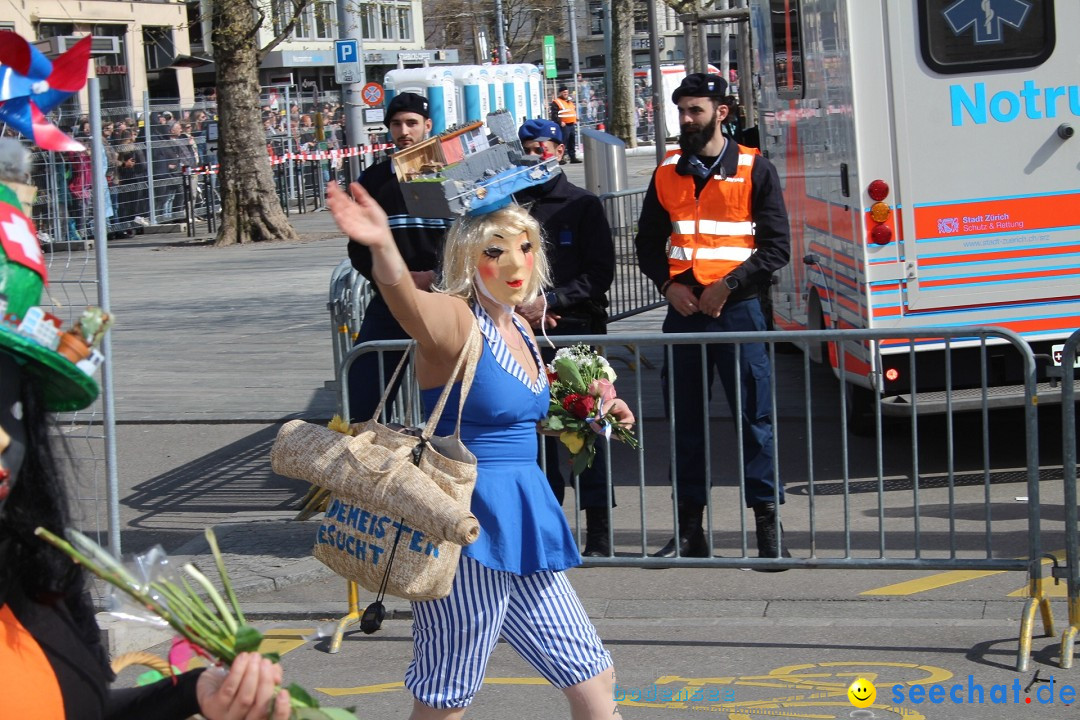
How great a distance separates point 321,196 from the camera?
2936 centimetres

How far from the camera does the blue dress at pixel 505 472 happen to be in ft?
11.9

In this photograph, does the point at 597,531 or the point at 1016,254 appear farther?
the point at 1016,254

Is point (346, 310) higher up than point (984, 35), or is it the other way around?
point (984, 35)

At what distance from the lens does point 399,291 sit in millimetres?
3266

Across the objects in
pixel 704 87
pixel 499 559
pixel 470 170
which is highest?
pixel 704 87

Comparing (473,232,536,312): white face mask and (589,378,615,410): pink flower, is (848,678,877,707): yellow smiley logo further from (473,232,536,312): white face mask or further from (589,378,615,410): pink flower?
(473,232,536,312): white face mask

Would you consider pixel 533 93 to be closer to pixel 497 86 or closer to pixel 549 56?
pixel 497 86

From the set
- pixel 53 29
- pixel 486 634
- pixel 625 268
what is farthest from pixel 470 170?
pixel 53 29

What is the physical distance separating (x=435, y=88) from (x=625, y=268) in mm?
14441

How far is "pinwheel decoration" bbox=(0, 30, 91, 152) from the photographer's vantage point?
2.09m

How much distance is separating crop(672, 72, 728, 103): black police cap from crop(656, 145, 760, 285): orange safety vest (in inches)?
11.5

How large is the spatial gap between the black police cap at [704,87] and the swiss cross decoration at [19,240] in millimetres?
4753

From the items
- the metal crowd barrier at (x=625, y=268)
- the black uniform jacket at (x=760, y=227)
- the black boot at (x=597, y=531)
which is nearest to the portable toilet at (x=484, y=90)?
the metal crowd barrier at (x=625, y=268)

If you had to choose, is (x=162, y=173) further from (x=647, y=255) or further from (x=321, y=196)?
(x=647, y=255)
